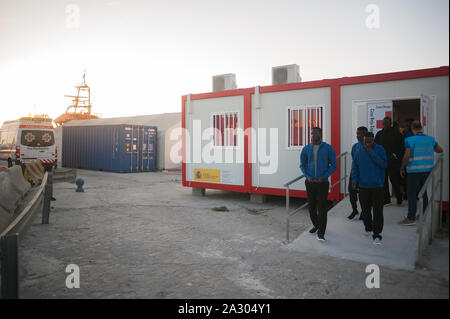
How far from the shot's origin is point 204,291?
4039mm

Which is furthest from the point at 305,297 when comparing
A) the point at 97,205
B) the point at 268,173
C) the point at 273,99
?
the point at 97,205

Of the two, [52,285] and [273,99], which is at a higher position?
[273,99]

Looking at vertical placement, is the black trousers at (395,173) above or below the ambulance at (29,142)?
below

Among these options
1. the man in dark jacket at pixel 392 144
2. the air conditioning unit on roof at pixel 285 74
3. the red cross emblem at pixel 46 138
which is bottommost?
the man in dark jacket at pixel 392 144

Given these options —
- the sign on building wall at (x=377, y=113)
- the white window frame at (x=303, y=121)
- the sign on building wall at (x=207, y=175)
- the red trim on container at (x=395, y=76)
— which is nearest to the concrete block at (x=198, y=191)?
the sign on building wall at (x=207, y=175)

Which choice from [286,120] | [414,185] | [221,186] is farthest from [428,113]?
[221,186]

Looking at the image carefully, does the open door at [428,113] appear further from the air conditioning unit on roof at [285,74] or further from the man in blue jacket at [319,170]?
the air conditioning unit on roof at [285,74]

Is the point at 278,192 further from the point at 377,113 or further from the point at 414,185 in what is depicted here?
the point at 414,185

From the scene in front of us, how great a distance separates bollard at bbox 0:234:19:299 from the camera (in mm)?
3432

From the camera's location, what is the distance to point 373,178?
5285 mm

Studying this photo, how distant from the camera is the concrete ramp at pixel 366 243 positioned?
4.93m

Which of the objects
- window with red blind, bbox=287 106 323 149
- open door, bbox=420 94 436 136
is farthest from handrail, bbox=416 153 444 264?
window with red blind, bbox=287 106 323 149
